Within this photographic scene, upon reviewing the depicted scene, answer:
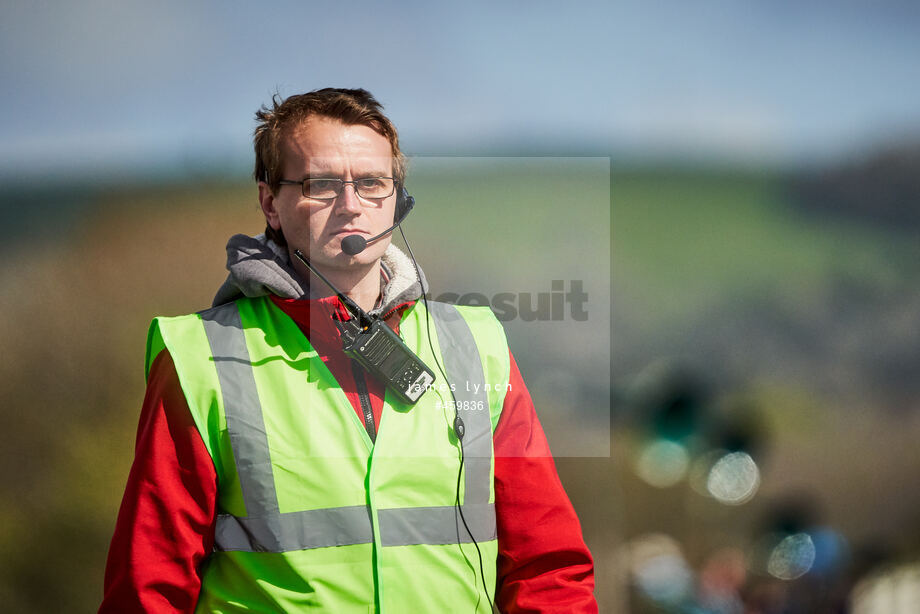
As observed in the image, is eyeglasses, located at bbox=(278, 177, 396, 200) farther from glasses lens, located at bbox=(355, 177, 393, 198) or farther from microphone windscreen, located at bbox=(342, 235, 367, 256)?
microphone windscreen, located at bbox=(342, 235, 367, 256)

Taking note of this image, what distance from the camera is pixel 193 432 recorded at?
1.51m

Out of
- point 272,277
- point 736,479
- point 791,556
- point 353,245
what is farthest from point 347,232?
point 791,556

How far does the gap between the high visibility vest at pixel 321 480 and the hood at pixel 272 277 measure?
0.06 metres

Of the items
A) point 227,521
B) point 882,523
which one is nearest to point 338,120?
point 227,521

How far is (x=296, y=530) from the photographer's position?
5.03 ft

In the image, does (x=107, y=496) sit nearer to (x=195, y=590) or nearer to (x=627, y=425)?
(x=195, y=590)

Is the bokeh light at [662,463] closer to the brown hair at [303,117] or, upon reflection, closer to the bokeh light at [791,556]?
the bokeh light at [791,556]

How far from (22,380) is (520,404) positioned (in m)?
1.69

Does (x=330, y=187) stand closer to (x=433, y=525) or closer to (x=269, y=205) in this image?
(x=269, y=205)

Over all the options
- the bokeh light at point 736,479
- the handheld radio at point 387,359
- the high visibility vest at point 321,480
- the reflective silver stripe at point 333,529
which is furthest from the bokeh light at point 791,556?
the handheld radio at point 387,359

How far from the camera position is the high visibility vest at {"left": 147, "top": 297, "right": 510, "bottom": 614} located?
5.02ft

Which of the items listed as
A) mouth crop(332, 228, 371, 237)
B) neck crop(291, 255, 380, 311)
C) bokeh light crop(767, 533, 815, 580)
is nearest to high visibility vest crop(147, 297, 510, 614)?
neck crop(291, 255, 380, 311)

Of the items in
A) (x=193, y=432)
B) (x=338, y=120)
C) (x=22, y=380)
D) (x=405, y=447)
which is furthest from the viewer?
(x=22, y=380)

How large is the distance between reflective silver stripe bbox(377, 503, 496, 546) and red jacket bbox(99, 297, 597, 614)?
0.22 ft
